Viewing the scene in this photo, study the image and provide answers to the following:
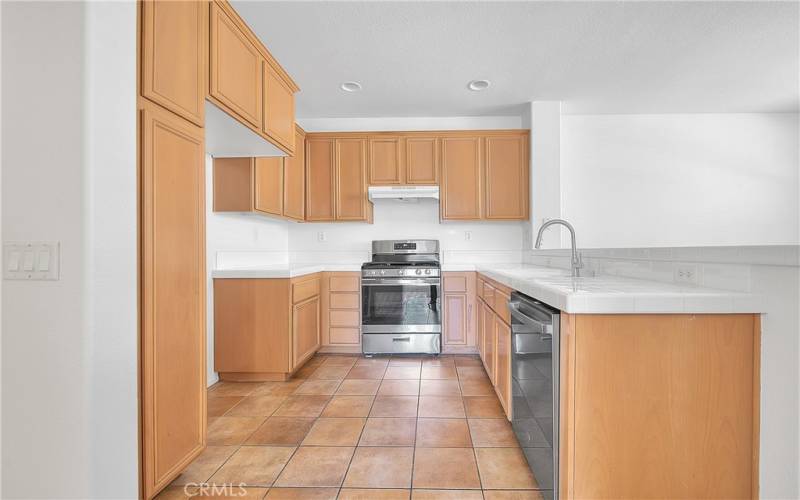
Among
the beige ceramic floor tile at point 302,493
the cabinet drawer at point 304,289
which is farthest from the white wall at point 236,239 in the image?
the beige ceramic floor tile at point 302,493

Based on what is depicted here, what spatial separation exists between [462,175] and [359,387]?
229 cm

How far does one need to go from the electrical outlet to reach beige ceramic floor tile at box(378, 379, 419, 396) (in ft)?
5.79

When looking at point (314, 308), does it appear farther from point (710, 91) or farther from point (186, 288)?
point (710, 91)

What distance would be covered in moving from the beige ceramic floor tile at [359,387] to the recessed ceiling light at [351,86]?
2.45m

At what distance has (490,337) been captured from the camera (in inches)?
108

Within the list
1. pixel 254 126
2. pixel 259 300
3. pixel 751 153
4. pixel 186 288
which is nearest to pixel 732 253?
A: pixel 186 288

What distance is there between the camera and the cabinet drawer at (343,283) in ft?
12.4

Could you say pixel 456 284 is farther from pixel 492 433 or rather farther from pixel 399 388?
pixel 492 433

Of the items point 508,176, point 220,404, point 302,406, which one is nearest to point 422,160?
point 508,176

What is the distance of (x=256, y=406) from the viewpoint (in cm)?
250

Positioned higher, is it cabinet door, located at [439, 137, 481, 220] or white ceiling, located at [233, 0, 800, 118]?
white ceiling, located at [233, 0, 800, 118]

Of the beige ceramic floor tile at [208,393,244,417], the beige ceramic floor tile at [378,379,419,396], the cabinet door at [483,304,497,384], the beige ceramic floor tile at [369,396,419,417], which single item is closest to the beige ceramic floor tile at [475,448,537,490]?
the beige ceramic floor tile at [369,396,419,417]

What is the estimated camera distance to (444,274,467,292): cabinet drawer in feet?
12.2

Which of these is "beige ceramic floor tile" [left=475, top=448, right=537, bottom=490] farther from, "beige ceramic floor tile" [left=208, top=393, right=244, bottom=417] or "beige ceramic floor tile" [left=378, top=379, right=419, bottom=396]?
"beige ceramic floor tile" [left=208, top=393, right=244, bottom=417]
